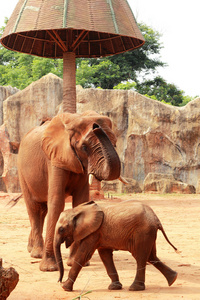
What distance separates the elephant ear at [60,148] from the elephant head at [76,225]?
888mm

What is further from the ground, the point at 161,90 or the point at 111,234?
the point at 161,90

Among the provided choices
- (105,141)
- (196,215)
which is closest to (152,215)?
(105,141)

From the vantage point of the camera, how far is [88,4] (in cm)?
1158

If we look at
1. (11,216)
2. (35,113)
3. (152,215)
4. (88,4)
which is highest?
(88,4)

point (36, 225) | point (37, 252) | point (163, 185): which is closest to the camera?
point (37, 252)

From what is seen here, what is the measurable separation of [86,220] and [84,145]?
3.14ft

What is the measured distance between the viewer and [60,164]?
223 inches

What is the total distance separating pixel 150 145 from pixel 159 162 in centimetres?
81

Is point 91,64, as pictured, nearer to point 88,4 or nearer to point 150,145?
point 150,145

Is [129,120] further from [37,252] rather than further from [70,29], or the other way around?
[37,252]

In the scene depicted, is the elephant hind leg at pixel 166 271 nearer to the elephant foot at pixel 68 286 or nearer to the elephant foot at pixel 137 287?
the elephant foot at pixel 137 287

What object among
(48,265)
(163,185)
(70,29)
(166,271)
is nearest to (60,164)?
(48,265)

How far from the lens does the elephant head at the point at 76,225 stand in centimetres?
444

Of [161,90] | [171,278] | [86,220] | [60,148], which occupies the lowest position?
[171,278]
